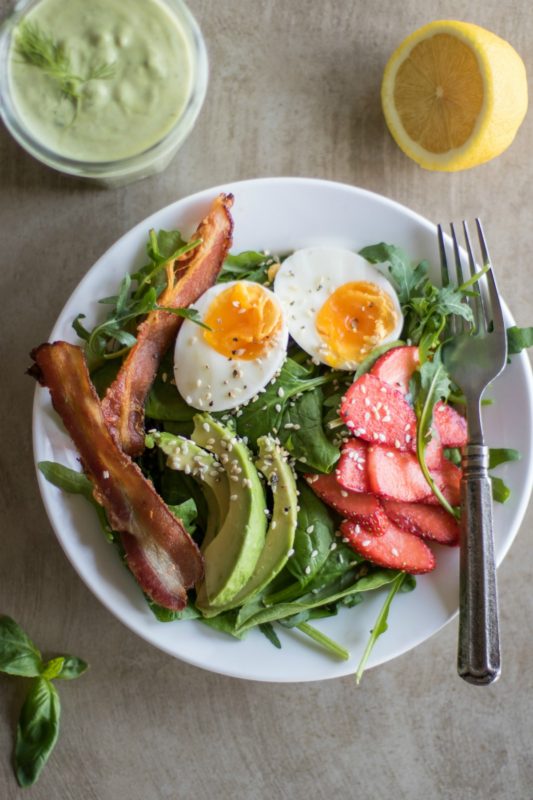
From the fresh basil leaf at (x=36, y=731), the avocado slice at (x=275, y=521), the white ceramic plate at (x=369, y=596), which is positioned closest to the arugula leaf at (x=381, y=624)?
the white ceramic plate at (x=369, y=596)

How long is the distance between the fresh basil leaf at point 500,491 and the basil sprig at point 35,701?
1.09m

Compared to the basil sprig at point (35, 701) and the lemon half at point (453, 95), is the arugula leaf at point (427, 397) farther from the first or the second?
the basil sprig at point (35, 701)

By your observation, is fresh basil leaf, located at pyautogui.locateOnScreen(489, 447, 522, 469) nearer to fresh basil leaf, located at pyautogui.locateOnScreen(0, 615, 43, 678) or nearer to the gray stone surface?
the gray stone surface

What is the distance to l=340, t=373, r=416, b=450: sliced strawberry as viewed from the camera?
1.70 m

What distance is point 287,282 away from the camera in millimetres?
1777

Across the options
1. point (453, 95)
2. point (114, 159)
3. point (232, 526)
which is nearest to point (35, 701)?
point (232, 526)

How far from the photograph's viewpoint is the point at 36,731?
1.95 meters

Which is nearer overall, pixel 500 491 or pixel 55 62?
pixel 55 62

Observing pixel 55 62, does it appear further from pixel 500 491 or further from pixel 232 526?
pixel 500 491

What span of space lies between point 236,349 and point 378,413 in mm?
341

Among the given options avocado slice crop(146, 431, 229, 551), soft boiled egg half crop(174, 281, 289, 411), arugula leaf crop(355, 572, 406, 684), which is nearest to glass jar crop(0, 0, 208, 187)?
soft boiled egg half crop(174, 281, 289, 411)

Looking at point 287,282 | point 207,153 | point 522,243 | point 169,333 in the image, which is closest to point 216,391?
point 169,333

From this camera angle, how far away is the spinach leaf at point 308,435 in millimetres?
1720

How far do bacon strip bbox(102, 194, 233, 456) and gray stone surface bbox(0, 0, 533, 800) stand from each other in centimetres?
31
